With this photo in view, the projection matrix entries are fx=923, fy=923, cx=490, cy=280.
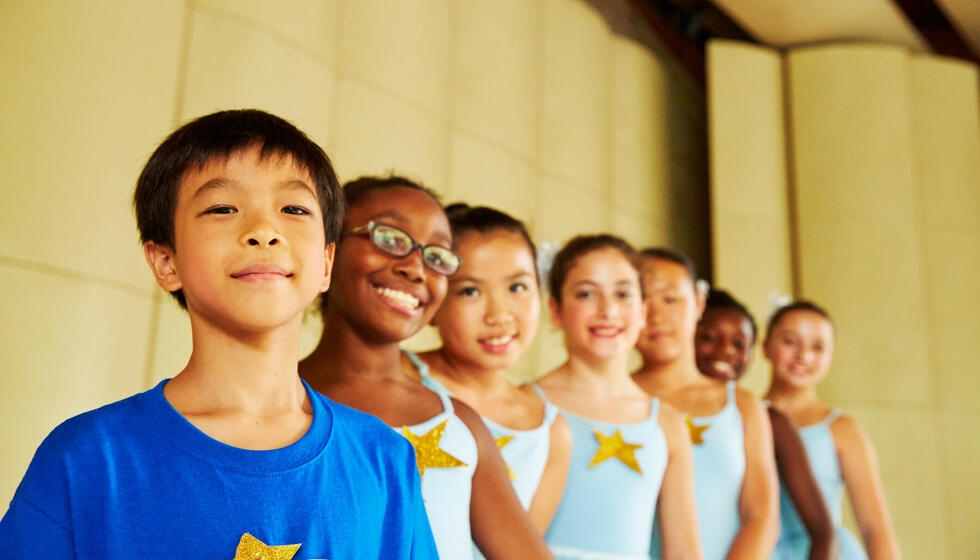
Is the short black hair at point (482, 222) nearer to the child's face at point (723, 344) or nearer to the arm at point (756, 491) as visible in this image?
the arm at point (756, 491)

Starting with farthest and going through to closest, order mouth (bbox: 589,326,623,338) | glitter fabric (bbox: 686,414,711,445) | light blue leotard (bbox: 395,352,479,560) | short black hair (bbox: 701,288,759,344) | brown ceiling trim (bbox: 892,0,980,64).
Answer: brown ceiling trim (bbox: 892,0,980,64) < short black hair (bbox: 701,288,759,344) < glitter fabric (bbox: 686,414,711,445) < mouth (bbox: 589,326,623,338) < light blue leotard (bbox: 395,352,479,560)

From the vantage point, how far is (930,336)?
6.64 m

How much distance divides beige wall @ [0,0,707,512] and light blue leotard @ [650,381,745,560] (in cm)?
182

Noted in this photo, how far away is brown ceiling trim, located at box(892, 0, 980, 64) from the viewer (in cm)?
759

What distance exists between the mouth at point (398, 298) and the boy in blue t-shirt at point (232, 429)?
0.49 metres

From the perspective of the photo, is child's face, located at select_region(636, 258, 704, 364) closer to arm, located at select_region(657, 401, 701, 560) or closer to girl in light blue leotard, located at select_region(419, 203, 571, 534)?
arm, located at select_region(657, 401, 701, 560)

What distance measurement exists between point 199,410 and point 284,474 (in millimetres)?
142

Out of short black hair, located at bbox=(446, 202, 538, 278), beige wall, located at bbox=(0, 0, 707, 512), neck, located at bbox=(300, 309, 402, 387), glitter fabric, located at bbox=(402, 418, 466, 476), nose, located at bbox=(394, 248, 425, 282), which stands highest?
beige wall, located at bbox=(0, 0, 707, 512)

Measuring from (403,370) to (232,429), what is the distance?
→ 82cm

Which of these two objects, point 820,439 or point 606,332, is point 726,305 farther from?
point 606,332

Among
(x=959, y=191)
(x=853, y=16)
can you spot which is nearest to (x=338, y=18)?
(x=853, y=16)

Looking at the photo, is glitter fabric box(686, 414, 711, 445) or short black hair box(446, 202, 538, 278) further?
glitter fabric box(686, 414, 711, 445)

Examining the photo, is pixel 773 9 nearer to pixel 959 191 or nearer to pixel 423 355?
pixel 959 191

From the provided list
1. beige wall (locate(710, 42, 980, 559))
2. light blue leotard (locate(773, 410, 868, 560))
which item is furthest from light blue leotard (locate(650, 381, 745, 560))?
beige wall (locate(710, 42, 980, 559))
